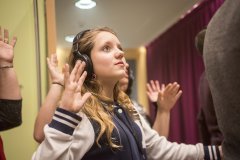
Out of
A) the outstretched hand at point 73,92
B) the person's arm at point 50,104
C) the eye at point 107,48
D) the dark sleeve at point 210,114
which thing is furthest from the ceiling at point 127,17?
the outstretched hand at point 73,92

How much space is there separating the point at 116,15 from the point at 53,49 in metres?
0.47

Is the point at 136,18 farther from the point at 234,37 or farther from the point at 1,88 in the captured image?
the point at 234,37

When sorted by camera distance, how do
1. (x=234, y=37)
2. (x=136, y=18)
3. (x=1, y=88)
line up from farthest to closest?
(x=136, y=18) → (x=1, y=88) → (x=234, y=37)

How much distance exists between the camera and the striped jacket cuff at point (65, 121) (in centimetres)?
74

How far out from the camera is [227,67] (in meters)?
0.55

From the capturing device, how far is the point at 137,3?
1735 millimetres

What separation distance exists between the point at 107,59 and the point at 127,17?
0.79 m

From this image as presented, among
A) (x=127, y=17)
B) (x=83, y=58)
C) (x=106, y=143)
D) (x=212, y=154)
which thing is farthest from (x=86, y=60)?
(x=127, y=17)

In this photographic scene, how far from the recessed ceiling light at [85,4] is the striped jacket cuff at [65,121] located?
3.20ft

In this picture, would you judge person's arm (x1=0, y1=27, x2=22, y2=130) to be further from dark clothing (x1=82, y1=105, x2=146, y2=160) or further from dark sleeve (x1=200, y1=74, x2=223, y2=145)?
dark sleeve (x1=200, y1=74, x2=223, y2=145)

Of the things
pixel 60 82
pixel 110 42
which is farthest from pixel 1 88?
pixel 110 42

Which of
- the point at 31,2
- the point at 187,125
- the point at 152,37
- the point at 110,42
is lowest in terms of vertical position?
the point at 187,125

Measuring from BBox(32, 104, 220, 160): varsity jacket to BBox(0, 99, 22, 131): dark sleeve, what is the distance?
267mm

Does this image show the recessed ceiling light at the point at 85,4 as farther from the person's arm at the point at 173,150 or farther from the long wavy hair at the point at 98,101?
the person's arm at the point at 173,150
